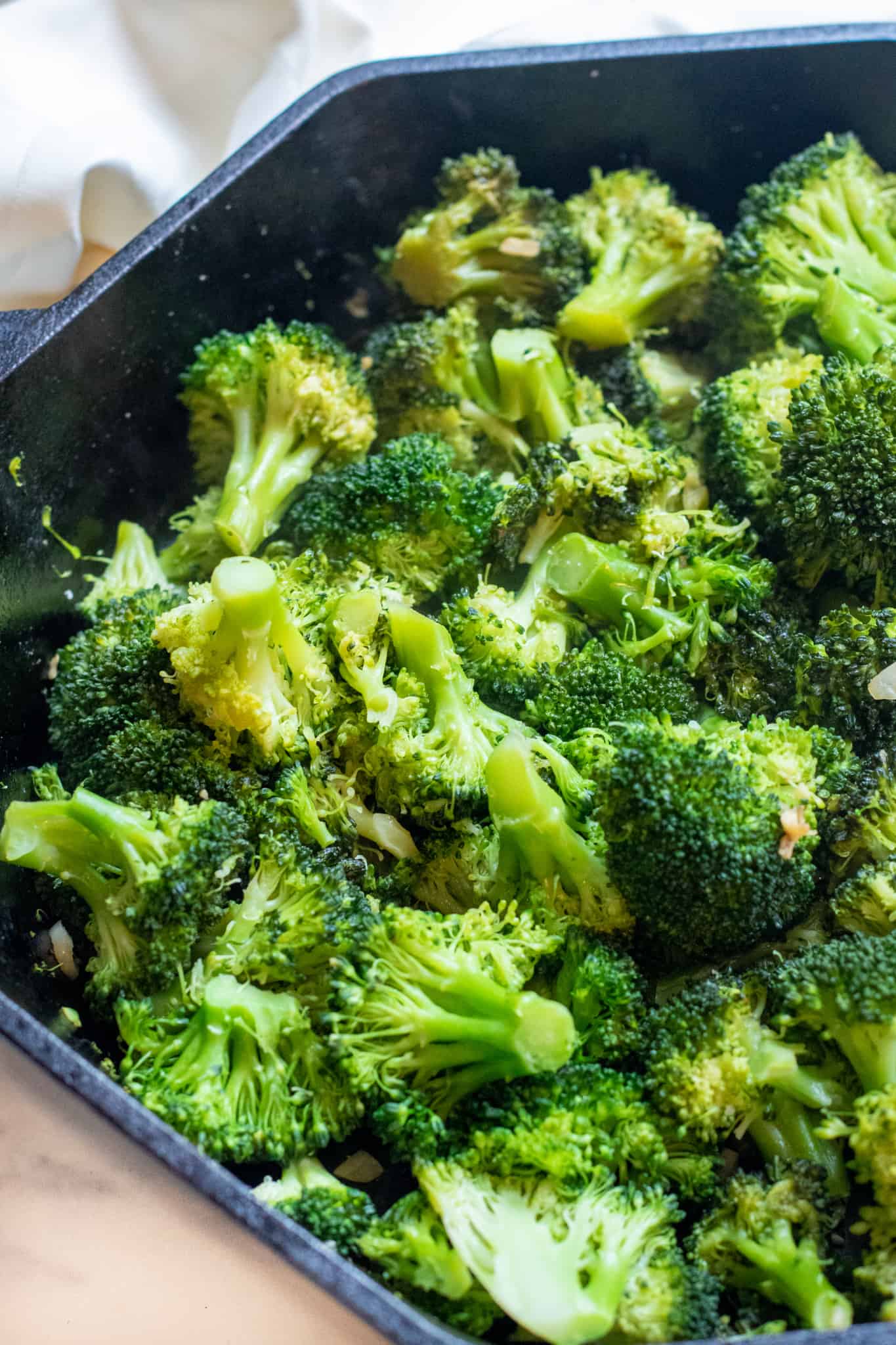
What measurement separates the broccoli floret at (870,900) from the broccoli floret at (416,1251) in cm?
56

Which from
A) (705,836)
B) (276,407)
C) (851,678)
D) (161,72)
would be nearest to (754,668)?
(851,678)

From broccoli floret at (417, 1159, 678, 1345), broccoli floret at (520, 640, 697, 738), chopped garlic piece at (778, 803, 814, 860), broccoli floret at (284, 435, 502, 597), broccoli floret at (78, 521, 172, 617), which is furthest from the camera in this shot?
broccoli floret at (78, 521, 172, 617)

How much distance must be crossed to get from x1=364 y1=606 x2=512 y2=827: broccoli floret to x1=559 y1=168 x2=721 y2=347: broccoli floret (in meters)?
0.67

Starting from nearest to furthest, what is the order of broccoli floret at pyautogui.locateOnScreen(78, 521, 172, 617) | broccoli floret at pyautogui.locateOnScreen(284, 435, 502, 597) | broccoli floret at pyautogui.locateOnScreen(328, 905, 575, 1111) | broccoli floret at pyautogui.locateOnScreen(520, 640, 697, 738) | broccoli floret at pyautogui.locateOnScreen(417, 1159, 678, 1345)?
broccoli floret at pyautogui.locateOnScreen(417, 1159, 678, 1345) → broccoli floret at pyautogui.locateOnScreen(328, 905, 575, 1111) → broccoli floret at pyautogui.locateOnScreen(520, 640, 697, 738) → broccoli floret at pyautogui.locateOnScreen(284, 435, 502, 597) → broccoli floret at pyautogui.locateOnScreen(78, 521, 172, 617)

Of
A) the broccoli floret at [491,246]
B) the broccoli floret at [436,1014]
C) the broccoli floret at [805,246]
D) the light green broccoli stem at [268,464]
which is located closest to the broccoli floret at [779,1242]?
the broccoli floret at [436,1014]

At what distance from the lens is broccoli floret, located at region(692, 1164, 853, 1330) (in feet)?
3.49

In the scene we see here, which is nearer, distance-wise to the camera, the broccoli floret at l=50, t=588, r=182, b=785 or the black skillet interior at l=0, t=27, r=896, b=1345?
the broccoli floret at l=50, t=588, r=182, b=785

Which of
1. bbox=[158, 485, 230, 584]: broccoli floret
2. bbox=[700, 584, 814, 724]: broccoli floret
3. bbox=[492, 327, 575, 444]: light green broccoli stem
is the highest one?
bbox=[158, 485, 230, 584]: broccoli floret

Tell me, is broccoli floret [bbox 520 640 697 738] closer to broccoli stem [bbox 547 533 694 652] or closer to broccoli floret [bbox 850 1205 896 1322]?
broccoli stem [bbox 547 533 694 652]

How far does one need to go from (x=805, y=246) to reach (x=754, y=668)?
72 cm

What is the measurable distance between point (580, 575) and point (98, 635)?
63 cm

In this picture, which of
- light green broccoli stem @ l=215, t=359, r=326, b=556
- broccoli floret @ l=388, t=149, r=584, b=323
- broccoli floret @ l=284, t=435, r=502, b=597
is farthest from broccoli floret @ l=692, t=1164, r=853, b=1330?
broccoli floret @ l=388, t=149, r=584, b=323

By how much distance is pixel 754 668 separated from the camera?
4.72 ft

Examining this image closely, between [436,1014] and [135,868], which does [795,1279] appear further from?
[135,868]
